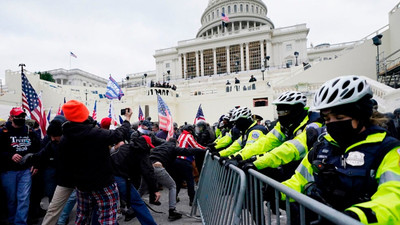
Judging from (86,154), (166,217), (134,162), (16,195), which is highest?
(86,154)

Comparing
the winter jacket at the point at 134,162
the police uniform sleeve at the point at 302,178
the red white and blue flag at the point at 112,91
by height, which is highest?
the red white and blue flag at the point at 112,91

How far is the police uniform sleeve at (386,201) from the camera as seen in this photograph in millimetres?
1196

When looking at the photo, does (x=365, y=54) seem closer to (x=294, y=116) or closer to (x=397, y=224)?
(x=294, y=116)

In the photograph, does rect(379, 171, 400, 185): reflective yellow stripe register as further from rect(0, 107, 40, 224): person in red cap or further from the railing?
rect(0, 107, 40, 224): person in red cap

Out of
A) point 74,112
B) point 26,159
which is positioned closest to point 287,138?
point 74,112

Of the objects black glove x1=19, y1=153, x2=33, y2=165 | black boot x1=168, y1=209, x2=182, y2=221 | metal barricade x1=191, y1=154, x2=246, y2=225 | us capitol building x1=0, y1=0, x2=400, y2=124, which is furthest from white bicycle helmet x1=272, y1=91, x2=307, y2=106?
us capitol building x1=0, y1=0, x2=400, y2=124

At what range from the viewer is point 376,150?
4.82 feet

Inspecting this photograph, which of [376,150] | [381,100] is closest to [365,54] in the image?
[381,100]

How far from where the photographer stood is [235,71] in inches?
2196

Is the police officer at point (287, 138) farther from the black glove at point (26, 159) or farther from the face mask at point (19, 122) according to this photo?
the face mask at point (19, 122)

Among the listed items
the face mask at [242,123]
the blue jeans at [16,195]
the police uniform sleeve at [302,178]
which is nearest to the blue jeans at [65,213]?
the blue jeans at [16,195]

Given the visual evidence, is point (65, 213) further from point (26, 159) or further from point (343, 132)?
point (343, 132)

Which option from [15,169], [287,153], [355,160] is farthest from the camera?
[15,169]

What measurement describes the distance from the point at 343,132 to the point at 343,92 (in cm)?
29
